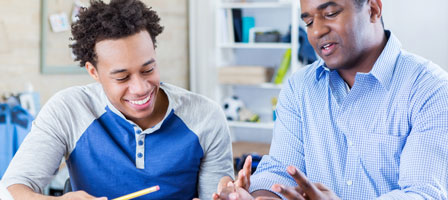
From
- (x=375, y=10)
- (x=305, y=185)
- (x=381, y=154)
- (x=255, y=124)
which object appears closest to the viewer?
(x=305, y=185)

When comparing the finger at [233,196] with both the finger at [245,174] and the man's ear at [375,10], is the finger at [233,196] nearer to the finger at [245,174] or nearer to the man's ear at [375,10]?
the finger at [245,174]

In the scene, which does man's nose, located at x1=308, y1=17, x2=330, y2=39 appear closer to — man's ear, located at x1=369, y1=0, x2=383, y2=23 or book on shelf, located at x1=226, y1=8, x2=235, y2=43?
man's ear, located at x1=369, y1=0, x2=383, y2=23

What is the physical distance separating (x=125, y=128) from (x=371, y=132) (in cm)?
73

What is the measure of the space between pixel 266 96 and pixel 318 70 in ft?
11.5

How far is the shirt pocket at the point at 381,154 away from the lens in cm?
148

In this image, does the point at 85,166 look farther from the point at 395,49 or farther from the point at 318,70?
the point at 395,49

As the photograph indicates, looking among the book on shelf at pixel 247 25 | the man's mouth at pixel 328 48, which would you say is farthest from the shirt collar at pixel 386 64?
the book on shelf at pixel 247 25

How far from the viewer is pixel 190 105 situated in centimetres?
180

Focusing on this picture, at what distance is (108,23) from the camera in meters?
1.65

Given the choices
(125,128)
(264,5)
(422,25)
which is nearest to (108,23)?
(125,128)

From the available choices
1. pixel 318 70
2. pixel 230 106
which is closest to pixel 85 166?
pixel 318 70

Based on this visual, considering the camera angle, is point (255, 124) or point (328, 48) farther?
point (255, 124)

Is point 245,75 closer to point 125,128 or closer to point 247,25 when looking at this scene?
point 247,25

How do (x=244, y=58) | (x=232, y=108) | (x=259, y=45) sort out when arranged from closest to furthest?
1. (x=259, y=45)
2. (x=232, y=108)
3. (x=244, y=58)
